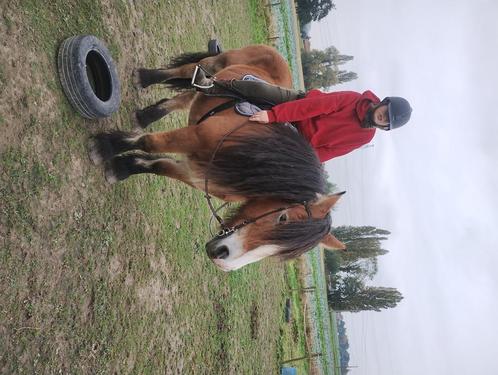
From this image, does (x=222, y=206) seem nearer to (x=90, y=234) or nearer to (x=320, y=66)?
(x=90, y=234)

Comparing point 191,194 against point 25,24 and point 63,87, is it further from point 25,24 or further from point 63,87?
point 25,24

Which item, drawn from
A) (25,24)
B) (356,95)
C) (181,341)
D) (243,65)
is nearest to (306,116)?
(356,95)

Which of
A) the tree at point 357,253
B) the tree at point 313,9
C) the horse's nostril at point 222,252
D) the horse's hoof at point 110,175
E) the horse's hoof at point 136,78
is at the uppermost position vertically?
the tree at point 313,9

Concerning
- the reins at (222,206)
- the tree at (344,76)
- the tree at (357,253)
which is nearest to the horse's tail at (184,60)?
the reins at (222,206)

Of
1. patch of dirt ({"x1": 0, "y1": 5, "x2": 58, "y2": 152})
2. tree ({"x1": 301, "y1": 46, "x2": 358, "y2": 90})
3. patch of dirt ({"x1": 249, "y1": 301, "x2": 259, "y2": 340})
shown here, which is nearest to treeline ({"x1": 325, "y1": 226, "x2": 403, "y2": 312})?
tree ({"x1": 301, "y1": 46, "x2": 358, "y2": 90})

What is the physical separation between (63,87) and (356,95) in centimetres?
225

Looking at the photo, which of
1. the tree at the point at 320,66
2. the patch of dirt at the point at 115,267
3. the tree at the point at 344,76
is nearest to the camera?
the patch of dirt at the point at 115,267

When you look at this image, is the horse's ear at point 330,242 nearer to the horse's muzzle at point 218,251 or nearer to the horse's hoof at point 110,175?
the horse's muzzle at point 218,251

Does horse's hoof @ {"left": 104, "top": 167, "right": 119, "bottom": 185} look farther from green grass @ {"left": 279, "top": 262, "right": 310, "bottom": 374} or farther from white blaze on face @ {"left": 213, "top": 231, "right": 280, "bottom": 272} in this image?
green grass @ {"left": 279, "top": 262, "right": 310, "bottom": 374}

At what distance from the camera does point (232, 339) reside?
6332 mm

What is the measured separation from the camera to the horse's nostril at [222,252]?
254cm

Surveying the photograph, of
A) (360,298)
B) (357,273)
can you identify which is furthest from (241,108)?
(357,273)

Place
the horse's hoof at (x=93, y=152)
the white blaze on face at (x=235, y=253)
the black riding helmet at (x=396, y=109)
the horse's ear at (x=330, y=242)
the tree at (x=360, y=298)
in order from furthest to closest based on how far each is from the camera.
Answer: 1. the tree at (x=360, y=298)
2. the horse's hoof at (x=93, y=152)
3. the horse's ear at (x=330, y=242)
4. the black riding helmet at (x=396, y=109)
5. the white blaze on face at (x=235, y=253)

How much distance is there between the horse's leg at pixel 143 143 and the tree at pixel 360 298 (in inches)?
850
